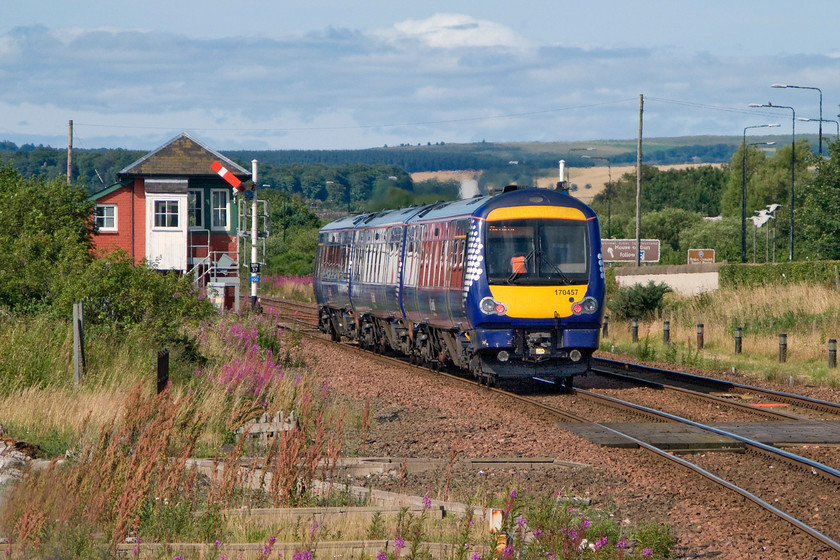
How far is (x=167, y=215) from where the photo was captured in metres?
44.8

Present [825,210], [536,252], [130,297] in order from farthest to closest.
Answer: [825,210] → [536,252] → [130,297]

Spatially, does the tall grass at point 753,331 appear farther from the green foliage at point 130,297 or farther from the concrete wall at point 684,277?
the green foliage at point 130,297

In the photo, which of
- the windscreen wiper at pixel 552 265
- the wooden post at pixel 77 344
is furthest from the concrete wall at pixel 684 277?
the wooden post at pixel 77 344

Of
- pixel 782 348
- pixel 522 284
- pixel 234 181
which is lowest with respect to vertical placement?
pixel 782 348

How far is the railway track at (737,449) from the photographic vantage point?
9.73 metres

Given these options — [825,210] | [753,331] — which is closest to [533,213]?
[753,331]

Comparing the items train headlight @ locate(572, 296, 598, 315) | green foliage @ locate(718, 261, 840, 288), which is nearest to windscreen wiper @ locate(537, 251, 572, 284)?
train headlight @ locate(572, 296, 598, 315)

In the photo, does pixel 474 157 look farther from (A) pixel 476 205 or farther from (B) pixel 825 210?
(B) pixel 825 210

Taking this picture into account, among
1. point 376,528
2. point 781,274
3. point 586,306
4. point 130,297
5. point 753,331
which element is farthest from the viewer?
point 781,274

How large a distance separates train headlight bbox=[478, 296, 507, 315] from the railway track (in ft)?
4.59

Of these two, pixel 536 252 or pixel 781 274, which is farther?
pixel 781 274

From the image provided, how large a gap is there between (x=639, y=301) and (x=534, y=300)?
55.7 feet

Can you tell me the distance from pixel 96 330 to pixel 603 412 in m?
7.72

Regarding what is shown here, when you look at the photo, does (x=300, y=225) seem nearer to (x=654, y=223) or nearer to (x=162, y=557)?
(x=654, y=223)
